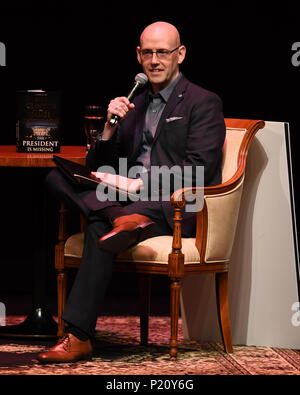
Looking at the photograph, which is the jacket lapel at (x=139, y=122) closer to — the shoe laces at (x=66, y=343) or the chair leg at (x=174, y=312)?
the chair leg at (x=174, y=312)

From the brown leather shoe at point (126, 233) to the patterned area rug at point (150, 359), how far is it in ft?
1.64

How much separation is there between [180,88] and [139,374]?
4.50 ft

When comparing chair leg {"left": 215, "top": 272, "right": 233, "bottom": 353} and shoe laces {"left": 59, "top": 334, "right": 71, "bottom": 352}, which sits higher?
chair leg {"left": 215, "top": 272, "right": 233, "bottom": 353}

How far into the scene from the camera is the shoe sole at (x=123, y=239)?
4.03 m

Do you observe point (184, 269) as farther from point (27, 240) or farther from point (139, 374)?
point (27, 240)

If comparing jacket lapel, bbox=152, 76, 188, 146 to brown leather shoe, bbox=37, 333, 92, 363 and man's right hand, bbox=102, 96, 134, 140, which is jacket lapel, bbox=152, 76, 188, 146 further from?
brown leather shoe, bbox=37, 333, 92, 363

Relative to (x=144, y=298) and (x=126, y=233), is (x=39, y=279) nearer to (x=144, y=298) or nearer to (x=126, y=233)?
(x=144, y=298)

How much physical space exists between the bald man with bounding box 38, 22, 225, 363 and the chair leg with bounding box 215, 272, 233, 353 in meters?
0.27

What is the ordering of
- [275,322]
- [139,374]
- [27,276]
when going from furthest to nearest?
[27,276]
[275,322]
[139,374]

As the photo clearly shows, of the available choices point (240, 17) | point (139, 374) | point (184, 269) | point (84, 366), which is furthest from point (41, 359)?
point (240, 17)

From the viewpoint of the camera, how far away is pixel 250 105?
5.65 metres

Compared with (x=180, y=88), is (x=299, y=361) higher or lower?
lower

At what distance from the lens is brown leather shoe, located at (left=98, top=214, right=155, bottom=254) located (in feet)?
13.2

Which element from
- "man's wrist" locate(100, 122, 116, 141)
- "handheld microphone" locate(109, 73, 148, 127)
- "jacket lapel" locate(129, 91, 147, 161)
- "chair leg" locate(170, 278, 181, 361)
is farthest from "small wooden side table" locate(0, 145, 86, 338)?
"chair leg" locate(170, 278, 181, 361)
